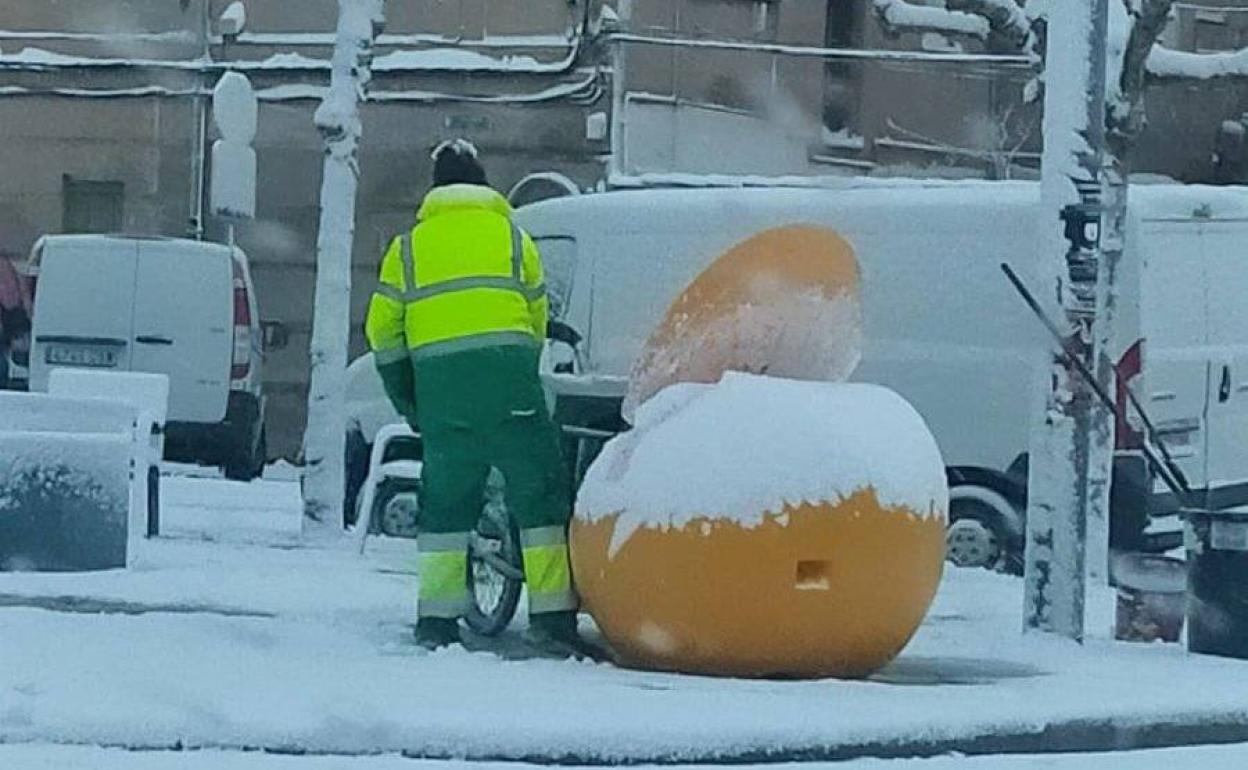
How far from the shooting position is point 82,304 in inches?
762

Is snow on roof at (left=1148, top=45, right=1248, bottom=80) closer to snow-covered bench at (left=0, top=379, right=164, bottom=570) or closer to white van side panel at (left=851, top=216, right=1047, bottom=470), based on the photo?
white van side panel at (left=851, top=216, right=1047, bottom=470)

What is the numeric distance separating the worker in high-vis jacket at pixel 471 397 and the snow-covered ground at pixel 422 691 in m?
0.39

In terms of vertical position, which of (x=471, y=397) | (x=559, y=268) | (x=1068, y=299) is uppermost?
(x=559, y=268)

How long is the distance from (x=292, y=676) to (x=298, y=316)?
18.1 m

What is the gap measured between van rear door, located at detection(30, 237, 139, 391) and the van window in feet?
16.1

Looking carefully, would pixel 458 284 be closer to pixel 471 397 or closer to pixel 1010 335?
pixel 471 397

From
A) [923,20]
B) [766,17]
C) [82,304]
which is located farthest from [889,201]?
[766,17]

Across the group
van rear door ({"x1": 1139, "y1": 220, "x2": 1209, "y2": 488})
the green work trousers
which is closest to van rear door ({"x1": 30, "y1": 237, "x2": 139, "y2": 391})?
van rear door ({"x1": 1139, "y1": 220, "x2": 1209, "y2": 488})

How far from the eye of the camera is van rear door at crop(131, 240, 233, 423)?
19.3 metres

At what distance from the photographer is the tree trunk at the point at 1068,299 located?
999 cm

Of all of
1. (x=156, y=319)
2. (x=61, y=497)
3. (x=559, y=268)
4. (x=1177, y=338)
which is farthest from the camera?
(x=156, y=319)

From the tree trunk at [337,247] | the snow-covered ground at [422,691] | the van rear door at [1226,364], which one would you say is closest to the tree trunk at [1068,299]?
the snow-covered ground at [422,691]

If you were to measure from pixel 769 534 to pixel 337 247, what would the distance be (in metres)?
6.55

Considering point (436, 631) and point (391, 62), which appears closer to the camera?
point (436, 631)
